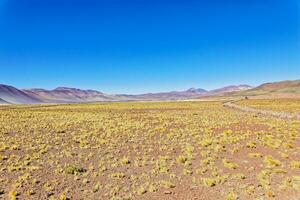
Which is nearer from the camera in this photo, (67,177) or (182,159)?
(67,177)

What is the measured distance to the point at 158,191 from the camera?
1145 centimetres

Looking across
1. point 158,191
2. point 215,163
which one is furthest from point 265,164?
point 158,191

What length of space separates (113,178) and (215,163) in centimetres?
513

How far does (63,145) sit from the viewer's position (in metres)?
19.8

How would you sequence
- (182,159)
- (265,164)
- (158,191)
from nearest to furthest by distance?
1. (158,191)
2. (265,164)
3. (182,159)

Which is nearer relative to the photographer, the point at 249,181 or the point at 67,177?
the point at 249,181

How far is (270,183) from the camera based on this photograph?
11750mm

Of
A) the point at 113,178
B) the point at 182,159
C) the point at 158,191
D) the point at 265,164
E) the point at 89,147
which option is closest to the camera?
the point at 158,191

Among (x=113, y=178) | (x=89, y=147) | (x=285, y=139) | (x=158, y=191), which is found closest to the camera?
(x=158, y=191)

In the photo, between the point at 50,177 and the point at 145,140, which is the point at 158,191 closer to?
the point at 50,177

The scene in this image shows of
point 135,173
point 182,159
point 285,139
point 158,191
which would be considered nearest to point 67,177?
point 135,173

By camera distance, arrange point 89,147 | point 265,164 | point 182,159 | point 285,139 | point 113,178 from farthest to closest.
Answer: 1. point 285,139
2. point 89,147
3. point 182,159
4. point 265,164
5. point 113,178

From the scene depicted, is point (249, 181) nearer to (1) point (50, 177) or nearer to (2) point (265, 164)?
(2) point (265, 164)

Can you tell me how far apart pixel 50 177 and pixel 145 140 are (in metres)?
9.46
